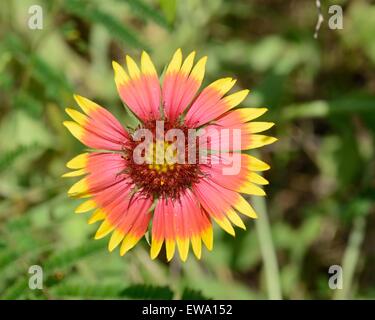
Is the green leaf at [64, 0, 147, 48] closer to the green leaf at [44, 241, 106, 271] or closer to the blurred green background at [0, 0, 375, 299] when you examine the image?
the blurred green background at [0, 0, 375, 299]

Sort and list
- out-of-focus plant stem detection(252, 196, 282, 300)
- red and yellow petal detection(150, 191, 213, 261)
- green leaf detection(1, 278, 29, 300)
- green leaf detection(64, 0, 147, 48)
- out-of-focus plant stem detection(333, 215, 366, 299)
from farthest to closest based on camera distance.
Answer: out-of-focus plant stem detection(333, 215, 366, 299) → out-of-focus plant stem detection(252, 196, 282, 300) → green leaf detection(64, 0, 147, 48) → green leaf detection(1, 278, 29, 300) → red and yellow petal detection(150, 191, 213, 261)

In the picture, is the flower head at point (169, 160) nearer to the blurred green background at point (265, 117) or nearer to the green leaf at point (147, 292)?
the green leaf at point (147, 292)

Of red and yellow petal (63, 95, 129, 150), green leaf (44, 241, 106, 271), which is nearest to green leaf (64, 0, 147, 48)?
red and yellow petal (63, 95, 129, 150)

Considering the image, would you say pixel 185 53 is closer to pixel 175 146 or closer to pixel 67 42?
pixel 67 42

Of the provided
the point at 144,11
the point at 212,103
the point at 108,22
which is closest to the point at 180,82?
the point at 212,103

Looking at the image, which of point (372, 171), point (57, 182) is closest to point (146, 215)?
point (57, 182)

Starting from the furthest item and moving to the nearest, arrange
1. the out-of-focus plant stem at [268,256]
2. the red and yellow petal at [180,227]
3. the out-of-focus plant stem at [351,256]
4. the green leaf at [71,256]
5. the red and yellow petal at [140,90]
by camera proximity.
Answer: the out-of-focus plant stem at [351,256]
the out-of-focus plant stem at [268,256]
the green leaf at [71,256]
the red and yellow petal at [140,90]
the red and yellow petal at [180,227]

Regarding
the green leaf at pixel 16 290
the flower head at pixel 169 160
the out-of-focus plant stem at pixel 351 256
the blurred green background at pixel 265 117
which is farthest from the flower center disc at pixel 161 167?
the out-of-focus plant stem at pixel 351 256
